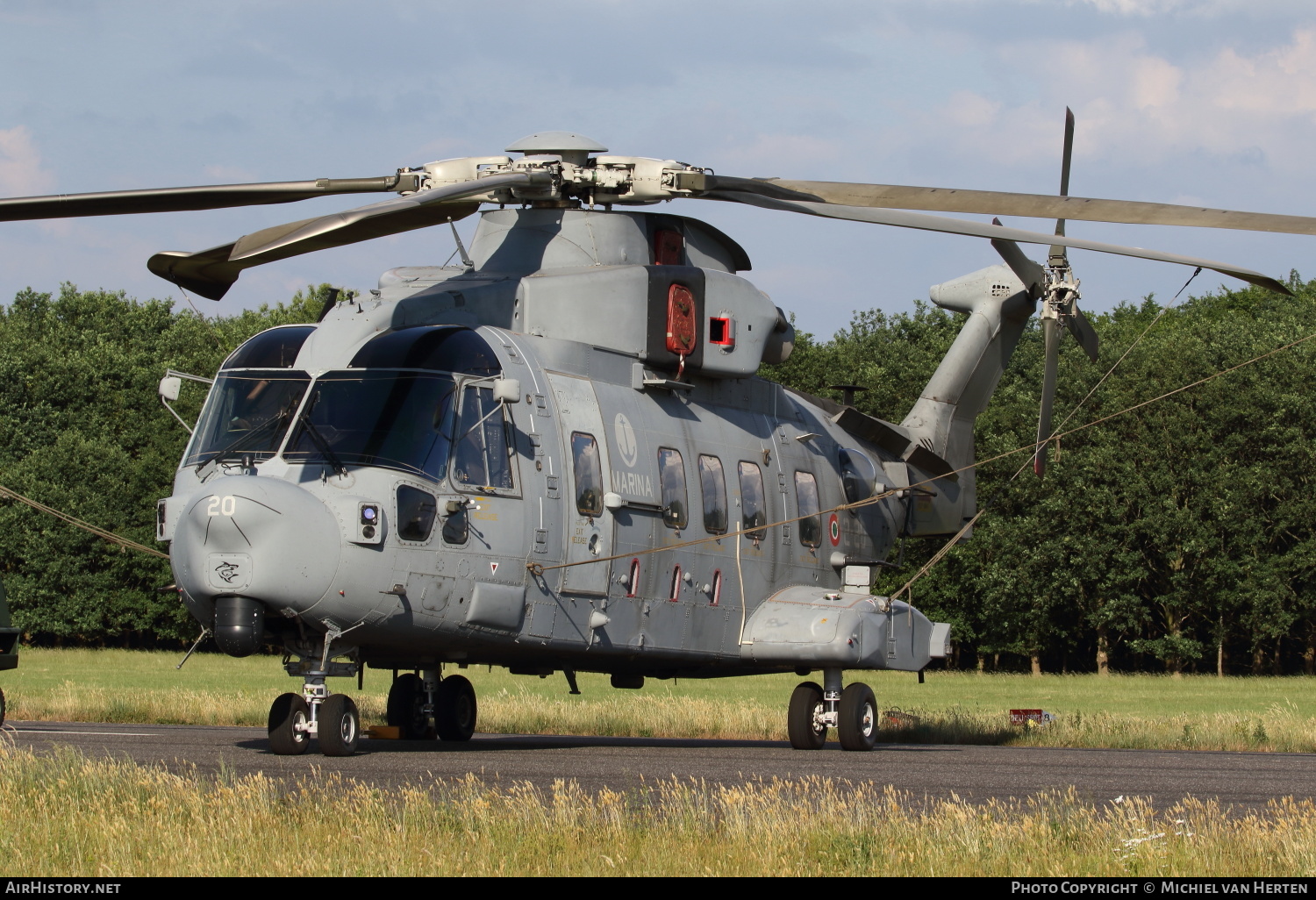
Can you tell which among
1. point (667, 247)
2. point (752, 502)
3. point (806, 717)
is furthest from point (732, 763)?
point (667, 247)

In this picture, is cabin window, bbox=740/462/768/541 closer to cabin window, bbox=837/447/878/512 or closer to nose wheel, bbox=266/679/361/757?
cabin window, bbox=837/447/878/512

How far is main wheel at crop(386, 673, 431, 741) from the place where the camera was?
18.0 metres

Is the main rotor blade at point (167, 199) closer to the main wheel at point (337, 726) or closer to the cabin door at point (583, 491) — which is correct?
the cabin door at point (583, 491)

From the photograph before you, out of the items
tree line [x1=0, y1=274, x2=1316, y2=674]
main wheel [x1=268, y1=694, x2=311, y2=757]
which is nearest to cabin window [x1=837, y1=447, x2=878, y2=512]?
main wheel [x1=268, y1=694, x2=311, y2=757]

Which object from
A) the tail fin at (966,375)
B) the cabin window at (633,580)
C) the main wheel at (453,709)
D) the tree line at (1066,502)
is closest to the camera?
the cabin window at (633,580)

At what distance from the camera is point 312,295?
285 ft

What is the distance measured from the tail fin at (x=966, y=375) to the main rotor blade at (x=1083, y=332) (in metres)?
1.24

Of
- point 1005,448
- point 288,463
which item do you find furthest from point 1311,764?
point 1005,448

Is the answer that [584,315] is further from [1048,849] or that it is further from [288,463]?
[1048,849]

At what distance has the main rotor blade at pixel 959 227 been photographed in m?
14.2

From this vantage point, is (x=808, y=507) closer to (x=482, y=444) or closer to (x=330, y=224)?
(x=482, y=444)

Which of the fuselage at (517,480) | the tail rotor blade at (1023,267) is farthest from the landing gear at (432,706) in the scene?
the tail rotor blade at (1023,267)

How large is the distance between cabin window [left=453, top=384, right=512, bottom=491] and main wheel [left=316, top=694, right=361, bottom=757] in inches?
88.0

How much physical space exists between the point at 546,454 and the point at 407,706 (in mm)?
4166
